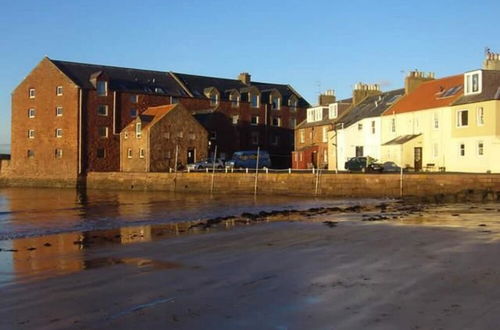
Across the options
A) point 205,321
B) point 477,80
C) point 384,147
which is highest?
point 477,80

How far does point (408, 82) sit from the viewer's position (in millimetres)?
52906

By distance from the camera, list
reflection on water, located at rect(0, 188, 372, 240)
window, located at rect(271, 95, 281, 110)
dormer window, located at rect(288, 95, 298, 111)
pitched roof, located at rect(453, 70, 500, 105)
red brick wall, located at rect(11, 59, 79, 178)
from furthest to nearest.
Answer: dormer window, located at rect(288, 95, 298, 111), window, located at rect(271, 95, 281, 110), red brick wall, located at rect(11, 59, 79, 178), pitched roof, located at rect(453, 70, 500, 105), reflection on water, located at rect(0, 188, 372, 240)

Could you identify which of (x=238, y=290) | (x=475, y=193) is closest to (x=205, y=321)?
(x=238, y=290)

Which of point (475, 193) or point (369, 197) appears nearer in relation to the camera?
point (475, 193)

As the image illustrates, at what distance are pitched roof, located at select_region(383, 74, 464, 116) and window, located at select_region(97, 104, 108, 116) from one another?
33669 millimetres

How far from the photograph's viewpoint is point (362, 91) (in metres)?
61.7

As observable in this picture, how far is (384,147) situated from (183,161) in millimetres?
24324

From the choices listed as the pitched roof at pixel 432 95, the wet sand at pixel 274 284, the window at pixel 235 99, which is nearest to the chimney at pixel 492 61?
the pitched roof at pixel 432 95

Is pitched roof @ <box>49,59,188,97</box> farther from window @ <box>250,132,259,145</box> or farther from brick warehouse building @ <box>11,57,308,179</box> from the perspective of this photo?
window @ <box>250,132,259,145</box>

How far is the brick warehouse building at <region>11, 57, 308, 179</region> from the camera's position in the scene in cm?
6788

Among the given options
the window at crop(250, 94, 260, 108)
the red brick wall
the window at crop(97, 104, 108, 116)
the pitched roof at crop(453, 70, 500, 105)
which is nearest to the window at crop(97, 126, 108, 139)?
the window at crop(97, 104, 108, 116)

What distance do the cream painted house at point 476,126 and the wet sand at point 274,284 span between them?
78.1 feet

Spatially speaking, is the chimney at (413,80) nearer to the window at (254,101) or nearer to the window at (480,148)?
the window at (480,148)

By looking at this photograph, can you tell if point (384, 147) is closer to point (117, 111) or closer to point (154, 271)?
point (117, 111)
